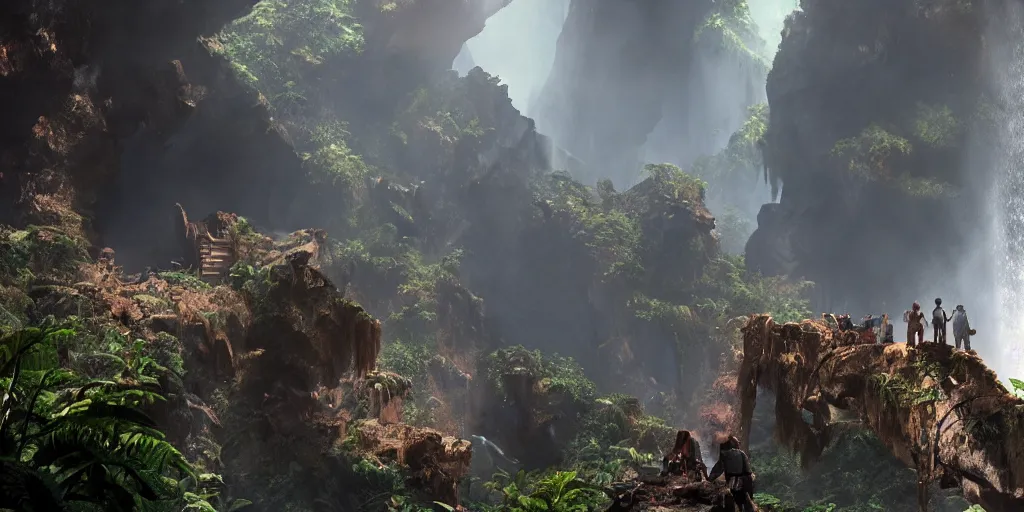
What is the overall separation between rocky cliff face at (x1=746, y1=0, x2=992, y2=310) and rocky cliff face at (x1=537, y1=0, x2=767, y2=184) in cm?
1476

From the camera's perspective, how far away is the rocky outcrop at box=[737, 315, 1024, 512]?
9406 mm

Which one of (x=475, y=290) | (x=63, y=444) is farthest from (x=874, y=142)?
(x=63, y=444)

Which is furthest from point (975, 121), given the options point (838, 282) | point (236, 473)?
point (236, 473)

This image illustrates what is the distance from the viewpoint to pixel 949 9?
1348 inches

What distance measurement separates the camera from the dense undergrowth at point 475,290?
13844 millimetres

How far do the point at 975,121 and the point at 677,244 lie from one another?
1628 centimetres

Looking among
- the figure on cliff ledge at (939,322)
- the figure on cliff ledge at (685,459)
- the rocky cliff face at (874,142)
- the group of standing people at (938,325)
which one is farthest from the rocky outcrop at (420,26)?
the figure on cliff ledge at (685,459)

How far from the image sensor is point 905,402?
36.4 feet

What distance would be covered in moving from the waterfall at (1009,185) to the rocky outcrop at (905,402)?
1048 inches

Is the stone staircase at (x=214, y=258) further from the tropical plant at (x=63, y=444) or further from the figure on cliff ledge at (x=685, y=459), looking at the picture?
the figure on cliff ledge at (x=685, y=459)

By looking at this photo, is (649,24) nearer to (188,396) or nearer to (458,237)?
(458,237)

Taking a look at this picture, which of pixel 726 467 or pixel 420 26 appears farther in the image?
pixel 420 26

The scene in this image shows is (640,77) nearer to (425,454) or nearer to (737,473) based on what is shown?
(425,454)

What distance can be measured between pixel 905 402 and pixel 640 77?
5011cm
